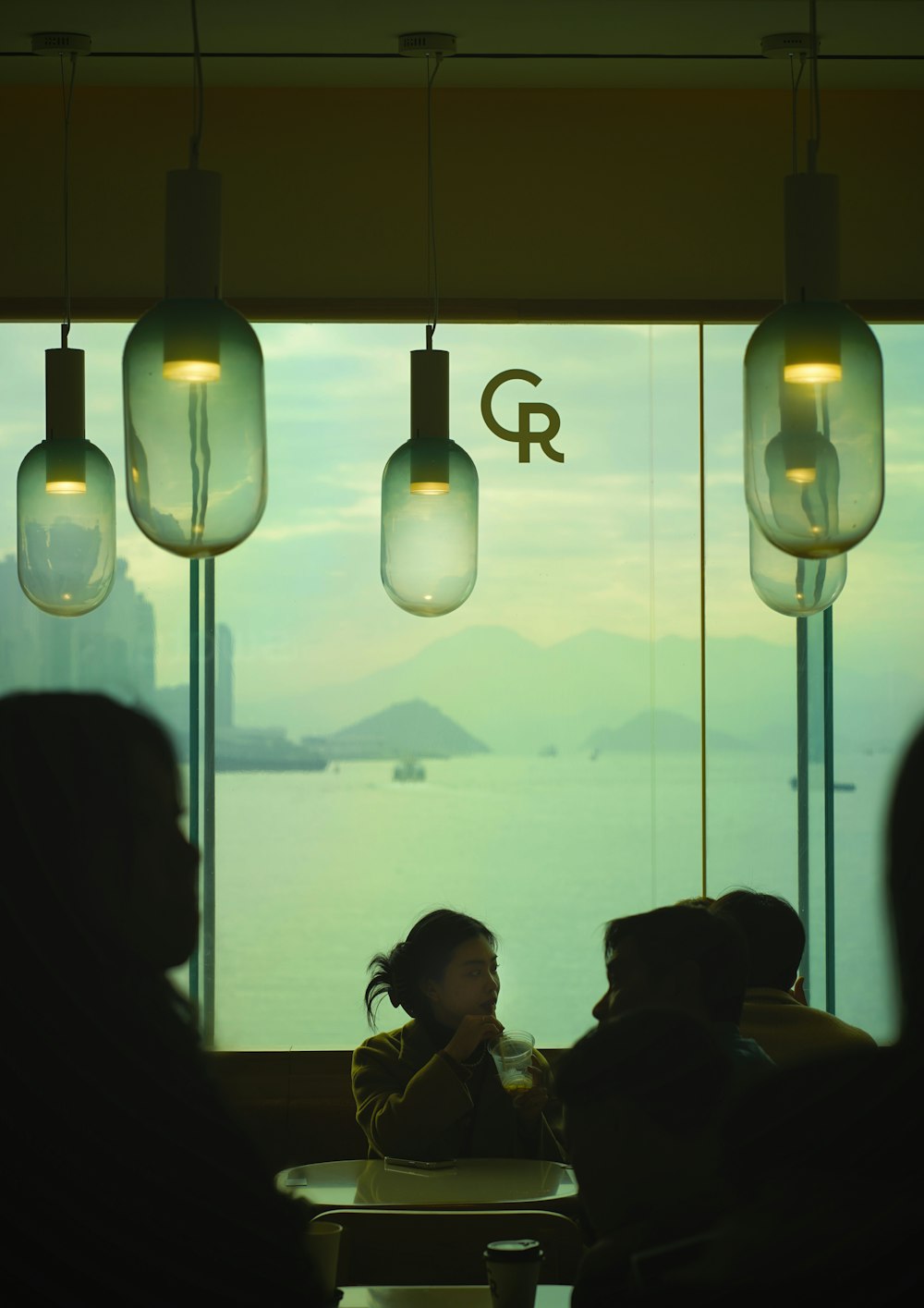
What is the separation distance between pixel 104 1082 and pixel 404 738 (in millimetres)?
2943

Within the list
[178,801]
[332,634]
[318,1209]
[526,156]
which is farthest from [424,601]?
[526,156]

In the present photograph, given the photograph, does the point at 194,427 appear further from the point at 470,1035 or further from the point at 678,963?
the point at 470,1035

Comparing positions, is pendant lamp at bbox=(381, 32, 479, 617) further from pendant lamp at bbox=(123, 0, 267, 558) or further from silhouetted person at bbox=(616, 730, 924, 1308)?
silhouetted person at bbox=(616, 730, 924, 1308)

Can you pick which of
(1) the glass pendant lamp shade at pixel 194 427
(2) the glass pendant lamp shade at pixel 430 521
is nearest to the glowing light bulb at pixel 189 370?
(1) the glass pendant lamp shade at pixel 194 427

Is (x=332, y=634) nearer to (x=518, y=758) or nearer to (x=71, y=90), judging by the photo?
(x=518, y=758)

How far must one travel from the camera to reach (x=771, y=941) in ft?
9.91

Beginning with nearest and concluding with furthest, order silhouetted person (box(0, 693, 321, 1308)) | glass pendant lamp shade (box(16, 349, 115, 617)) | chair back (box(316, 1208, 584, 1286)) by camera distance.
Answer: silhouetted person (box(0, 693, 321, 1308)) → glass pendant lamp shade (box(16, 349, 115, 617)) → chair back (box(316, 1208, 584, 1286))

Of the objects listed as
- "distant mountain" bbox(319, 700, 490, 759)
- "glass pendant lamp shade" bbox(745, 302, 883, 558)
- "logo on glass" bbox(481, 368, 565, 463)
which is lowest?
"distant mountain" bbox(319, 700, 490, 759)

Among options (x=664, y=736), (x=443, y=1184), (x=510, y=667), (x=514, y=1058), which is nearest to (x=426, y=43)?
(x=510, y=667)

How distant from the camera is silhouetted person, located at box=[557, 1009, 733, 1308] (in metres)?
1.58

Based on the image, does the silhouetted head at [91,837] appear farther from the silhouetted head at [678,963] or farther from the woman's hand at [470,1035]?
the woman's hand at [470,1035]

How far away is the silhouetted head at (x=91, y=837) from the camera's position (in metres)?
1.17

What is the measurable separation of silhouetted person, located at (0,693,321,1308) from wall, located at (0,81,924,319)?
2.93 m

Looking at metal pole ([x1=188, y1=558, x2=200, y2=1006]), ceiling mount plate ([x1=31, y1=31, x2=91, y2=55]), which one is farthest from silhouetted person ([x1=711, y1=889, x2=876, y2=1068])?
ceiling mount plate ([x1=31, y1=31, x2=91, y2=55])
